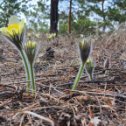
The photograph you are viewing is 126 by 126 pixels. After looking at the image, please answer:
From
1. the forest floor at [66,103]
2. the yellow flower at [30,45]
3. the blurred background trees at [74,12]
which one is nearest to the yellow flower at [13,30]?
the yellow flower at [30,45]

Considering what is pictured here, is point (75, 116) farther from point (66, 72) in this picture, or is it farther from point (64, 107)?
point (66, 72)

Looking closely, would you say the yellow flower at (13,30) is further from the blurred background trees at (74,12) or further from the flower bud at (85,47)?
the blurred background trees at (74,12)

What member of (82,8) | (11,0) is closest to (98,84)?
(11,0)

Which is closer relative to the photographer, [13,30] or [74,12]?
[13,30]

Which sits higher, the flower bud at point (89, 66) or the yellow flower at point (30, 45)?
the yellow flower at point (30, 45)

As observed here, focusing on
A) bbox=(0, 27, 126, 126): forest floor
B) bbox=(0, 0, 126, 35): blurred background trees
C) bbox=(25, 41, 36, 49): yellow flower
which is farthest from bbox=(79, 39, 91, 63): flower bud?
bbox=(0, 0, 126, 35): blurred background trees

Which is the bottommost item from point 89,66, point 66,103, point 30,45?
point 66,103

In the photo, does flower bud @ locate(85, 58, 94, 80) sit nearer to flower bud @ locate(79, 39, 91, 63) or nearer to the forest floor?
the forest floor

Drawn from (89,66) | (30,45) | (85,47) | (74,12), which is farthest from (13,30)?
(74,12)

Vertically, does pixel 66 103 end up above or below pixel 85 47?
below

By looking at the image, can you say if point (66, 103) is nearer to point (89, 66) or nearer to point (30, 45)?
point (30, 45)

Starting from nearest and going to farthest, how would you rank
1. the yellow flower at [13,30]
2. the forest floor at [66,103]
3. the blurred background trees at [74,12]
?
the forest floor at [66,103]
the yellow flower at [13,30]
the blurred background trees at [74,12]
